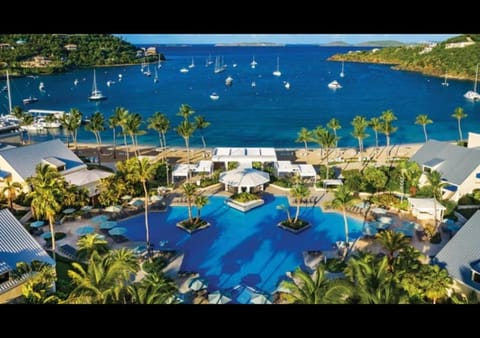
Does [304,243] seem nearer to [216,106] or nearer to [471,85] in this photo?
[216,106]

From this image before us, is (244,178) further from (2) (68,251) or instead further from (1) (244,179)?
(2) (68,251)

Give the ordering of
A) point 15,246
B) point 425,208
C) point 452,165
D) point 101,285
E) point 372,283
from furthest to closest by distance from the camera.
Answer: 1. point 452,165
2. point 425,208
3. point 15,246
4. point 101,285
5. point 372,283

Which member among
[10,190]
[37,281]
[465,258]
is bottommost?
[37,281]

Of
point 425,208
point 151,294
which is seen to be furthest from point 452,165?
point 151,294

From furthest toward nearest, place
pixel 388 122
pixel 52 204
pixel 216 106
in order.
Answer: pixel 216 106 < pixel 388 122 < pixel 52 204

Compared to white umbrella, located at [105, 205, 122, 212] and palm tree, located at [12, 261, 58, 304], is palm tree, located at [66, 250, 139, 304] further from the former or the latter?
white umbrella, located at [105, 205, 122, 212]

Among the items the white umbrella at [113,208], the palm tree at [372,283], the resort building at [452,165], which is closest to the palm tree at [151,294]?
the palm tree at [372,283]
